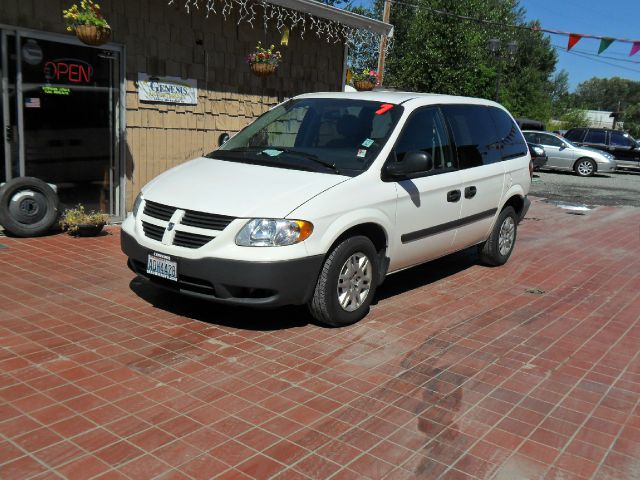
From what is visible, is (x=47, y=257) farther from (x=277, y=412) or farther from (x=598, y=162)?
(x=598, y=162)

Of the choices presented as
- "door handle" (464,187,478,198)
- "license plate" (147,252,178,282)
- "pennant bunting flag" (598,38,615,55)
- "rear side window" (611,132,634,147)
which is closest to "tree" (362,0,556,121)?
"rear side window" (611,132,634,147)

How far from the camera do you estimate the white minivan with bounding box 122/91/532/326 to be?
4.69 m

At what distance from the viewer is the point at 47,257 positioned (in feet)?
22.6

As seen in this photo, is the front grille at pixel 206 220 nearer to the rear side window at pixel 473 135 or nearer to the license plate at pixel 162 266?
the license plate at pixel 162 266

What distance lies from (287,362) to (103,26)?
16.7 ft

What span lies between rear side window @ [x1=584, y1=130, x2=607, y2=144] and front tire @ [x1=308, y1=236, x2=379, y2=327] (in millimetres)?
22842

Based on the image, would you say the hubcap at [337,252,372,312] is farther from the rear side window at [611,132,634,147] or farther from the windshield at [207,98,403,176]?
the rear side window at [611,132,634,147]

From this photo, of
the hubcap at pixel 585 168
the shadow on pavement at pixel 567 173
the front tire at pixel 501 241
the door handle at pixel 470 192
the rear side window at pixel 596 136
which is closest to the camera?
the door handle at pixel 470 192

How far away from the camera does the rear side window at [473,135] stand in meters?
6.59

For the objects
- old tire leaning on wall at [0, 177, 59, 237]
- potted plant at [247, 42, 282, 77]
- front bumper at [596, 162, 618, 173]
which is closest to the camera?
old tire leaning on wall at [0, 177, 59, 237]

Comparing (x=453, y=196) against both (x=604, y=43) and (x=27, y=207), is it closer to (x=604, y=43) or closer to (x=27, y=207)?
(x=27, y=207)

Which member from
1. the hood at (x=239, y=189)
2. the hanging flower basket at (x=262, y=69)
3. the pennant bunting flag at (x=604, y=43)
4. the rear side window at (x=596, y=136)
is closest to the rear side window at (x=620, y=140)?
the rear side window at (x=596, y=136)

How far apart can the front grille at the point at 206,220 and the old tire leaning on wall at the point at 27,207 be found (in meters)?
3.62

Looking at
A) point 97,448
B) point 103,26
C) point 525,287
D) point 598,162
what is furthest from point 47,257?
point 598,162
